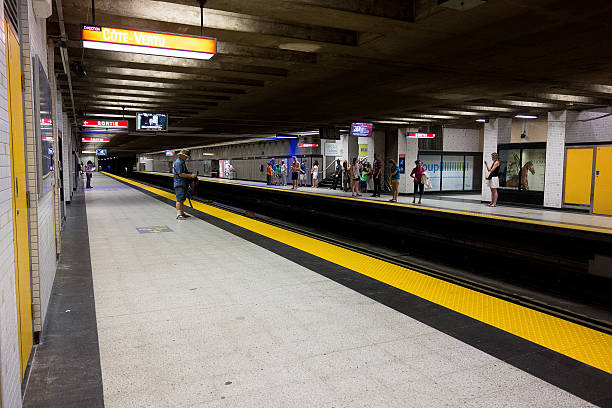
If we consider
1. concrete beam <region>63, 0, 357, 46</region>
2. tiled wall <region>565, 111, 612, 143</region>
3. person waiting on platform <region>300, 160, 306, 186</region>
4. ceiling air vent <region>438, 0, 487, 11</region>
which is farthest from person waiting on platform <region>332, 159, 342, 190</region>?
ceiling air vent <region>438, 0, 487, 11</region>

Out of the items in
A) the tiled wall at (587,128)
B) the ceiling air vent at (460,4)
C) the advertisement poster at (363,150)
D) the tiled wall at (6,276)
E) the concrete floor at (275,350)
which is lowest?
the concrete floor at (275,350)

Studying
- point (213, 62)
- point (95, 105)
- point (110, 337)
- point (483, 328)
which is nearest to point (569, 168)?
point (213, 62)

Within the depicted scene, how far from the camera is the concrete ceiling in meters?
6.30

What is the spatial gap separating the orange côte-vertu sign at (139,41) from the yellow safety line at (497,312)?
364 centimetres

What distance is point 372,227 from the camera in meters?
9.97

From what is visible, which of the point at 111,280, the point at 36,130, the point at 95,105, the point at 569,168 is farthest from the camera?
the point at 95,105

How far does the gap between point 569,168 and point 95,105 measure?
18.2 meters

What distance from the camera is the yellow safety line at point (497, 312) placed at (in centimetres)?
342

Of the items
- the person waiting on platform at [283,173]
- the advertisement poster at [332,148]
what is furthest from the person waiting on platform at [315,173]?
the person waiting on platform at [283,173]

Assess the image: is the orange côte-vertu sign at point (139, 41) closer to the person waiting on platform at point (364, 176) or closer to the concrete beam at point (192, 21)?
the concrete beam at point (192, 21)

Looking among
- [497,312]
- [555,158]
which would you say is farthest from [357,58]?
[555,158]

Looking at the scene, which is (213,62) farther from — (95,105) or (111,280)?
(95,105)

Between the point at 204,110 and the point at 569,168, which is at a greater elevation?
the point at 204,110

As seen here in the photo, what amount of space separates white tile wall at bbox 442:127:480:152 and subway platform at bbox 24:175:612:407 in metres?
21.0
